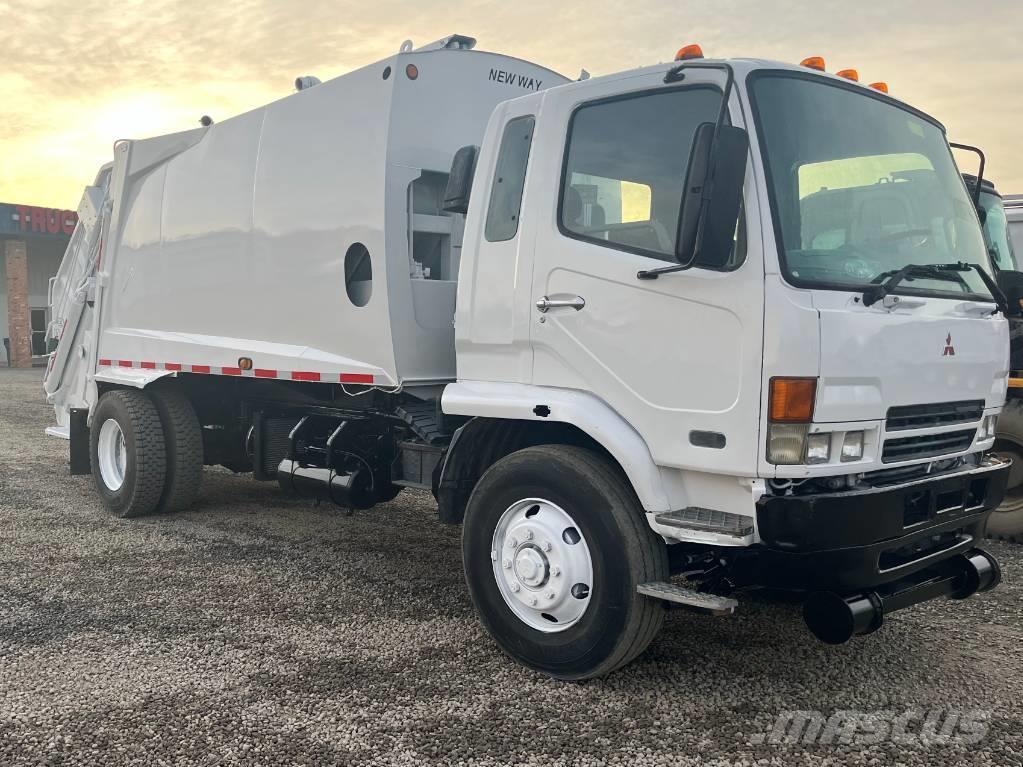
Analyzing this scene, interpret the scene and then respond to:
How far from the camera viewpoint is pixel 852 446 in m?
3.54

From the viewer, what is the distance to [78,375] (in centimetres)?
823

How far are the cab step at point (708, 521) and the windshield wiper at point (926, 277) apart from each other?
3.15ft

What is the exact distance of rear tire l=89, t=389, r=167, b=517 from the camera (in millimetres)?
7098

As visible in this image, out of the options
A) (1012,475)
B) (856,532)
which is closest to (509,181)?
(856,532)

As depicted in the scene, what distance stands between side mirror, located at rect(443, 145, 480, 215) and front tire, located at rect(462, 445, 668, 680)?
1.35 m

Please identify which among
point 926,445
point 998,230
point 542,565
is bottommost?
point 542,565

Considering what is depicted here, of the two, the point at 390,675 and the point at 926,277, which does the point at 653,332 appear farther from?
the point at 390,675

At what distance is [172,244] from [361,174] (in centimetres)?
243

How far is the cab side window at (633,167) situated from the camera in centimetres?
374

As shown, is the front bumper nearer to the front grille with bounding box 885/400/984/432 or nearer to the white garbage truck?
the white garbage truck

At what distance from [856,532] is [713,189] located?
138 cm

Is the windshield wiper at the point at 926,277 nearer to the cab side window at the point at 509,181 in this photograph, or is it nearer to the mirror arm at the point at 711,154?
the mirror arm at the point at 711,154

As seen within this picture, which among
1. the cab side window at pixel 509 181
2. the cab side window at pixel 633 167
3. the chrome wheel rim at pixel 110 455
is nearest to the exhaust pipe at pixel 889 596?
the cab side window at pixel 633 167

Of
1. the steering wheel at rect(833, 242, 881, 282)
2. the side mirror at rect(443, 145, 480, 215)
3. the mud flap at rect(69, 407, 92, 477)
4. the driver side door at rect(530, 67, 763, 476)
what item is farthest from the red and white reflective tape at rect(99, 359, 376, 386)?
the steering wheel at rect(833, 242, 881, 282)
